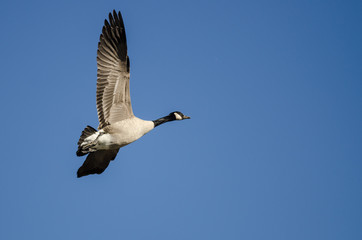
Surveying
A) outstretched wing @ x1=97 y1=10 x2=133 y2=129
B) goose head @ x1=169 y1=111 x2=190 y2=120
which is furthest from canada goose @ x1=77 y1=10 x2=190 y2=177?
goose head @ x1=169 y1=111 x2=190 y2=120

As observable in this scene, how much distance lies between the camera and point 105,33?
12086 mm

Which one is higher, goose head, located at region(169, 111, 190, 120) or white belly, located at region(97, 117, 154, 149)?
goose head, located at region(169, 111, 190, 120)

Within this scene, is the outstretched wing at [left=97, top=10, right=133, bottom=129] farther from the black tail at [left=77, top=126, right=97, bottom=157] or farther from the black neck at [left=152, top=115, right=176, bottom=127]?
the black neck at [left=152, top=115, right=176, bottom=127]

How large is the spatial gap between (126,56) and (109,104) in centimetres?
130

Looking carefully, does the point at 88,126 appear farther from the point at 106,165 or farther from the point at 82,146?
the point at 106,165

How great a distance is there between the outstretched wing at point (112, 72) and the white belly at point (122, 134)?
282 millimetres

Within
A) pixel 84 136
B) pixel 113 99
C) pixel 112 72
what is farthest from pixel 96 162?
pixel 112 72

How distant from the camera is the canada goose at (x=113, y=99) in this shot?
1204 centimetres

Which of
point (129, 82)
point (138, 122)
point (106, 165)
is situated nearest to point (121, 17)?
point (129, 82)

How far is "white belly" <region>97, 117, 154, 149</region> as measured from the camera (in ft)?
39.6

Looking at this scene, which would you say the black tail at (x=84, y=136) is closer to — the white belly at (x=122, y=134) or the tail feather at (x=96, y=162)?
the white belly at (x=122, y=134)

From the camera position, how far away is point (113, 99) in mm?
12250

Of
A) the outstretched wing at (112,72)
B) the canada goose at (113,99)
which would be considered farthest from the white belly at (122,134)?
the outstretched wing at (112,72)

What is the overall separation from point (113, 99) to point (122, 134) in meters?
0.94
